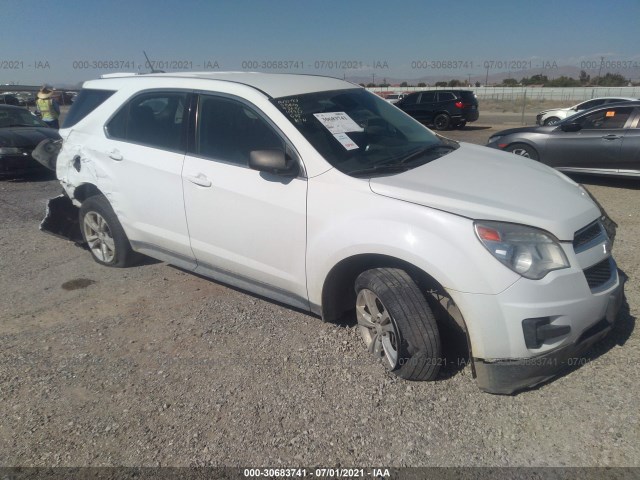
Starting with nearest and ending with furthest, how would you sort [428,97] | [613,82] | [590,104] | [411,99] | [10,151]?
[10,151]
[590,104]
[428,97]
[411,99]
[613,82]

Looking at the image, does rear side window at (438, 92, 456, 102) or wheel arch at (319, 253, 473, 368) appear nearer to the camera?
wheel arch at (319, 253, 473, 368)

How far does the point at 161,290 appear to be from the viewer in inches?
177

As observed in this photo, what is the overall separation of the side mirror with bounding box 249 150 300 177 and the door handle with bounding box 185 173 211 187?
1.85 feet

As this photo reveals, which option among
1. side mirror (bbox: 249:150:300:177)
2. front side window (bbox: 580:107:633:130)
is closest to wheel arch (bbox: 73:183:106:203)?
side mirror (bbox: 249:150:300:177)

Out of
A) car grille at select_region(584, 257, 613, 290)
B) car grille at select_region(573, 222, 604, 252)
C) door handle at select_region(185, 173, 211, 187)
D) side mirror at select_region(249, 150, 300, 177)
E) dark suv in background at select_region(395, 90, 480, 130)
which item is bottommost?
dark suv in background at select_region(395, 90, 480, 130)

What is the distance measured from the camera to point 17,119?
1012 centimetres

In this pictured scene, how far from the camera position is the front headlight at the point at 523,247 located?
2.55m

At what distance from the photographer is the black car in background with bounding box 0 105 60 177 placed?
909cm

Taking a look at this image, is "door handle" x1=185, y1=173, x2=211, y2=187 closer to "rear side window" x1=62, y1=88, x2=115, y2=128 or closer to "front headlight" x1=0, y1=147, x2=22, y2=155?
"rear side window" x1=62, y1=88, x2=115, y2=128

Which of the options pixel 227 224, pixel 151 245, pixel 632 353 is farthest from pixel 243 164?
pixel 632 353

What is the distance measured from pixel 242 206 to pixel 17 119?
8995 millimetres

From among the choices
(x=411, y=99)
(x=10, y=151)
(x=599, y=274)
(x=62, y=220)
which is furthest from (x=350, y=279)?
(x=411, y=99)

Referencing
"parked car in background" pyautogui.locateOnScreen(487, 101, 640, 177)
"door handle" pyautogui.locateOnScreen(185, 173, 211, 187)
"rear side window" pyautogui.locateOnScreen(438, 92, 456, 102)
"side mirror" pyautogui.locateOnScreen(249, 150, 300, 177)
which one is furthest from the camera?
"rear side window" pyautogui.locateOnScreen(438, 92, 456, 102)

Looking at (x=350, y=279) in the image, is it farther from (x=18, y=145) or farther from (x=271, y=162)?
(x=18, y=145)
